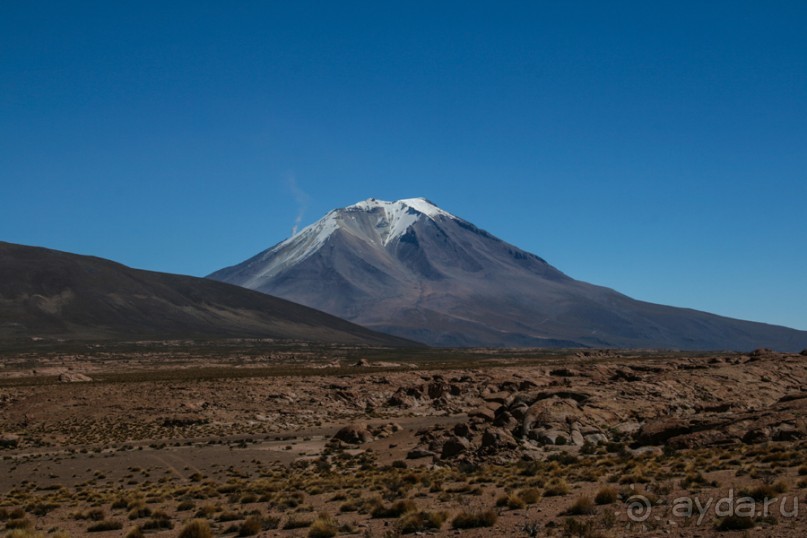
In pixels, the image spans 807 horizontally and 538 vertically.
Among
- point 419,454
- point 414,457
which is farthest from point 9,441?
point 419,454

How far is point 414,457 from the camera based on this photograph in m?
30.8

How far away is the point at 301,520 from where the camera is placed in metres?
16.6

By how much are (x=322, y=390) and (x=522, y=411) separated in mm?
30498

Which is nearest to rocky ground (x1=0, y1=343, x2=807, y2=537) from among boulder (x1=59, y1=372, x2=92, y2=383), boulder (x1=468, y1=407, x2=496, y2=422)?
boulder (x1=468, y1=407, x2=496, y2=422)

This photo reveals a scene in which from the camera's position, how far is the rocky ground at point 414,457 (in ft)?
49.3

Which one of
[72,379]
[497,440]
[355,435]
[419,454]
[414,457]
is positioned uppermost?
[497,440]

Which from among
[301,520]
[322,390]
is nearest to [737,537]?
[301,520]

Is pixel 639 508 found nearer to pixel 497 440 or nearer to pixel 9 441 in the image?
pixel 497 440

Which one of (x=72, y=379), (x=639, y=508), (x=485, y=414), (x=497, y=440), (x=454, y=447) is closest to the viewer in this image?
(x=639, y=508)

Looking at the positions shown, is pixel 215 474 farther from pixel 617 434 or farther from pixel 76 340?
pixel 76 340

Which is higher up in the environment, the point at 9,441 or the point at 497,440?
the point at 497,440

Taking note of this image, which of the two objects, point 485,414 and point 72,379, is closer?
point 485,414

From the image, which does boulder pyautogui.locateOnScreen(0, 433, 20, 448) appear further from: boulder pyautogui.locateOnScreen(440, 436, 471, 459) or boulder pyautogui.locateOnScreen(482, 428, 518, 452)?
boulder pyautogui.locateOnScreen(482, 428, 518, 452)

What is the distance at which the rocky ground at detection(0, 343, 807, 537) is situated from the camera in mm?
15023
